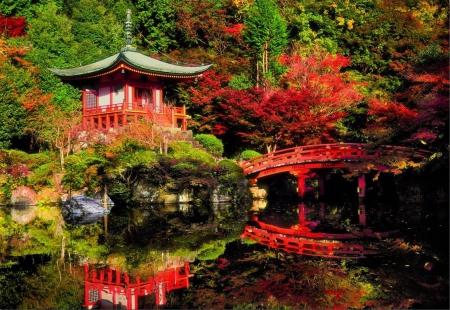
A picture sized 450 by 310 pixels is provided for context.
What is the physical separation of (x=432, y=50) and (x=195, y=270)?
1437 centimetres

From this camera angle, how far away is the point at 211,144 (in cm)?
2448

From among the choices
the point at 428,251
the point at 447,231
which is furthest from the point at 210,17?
the point at 428,251

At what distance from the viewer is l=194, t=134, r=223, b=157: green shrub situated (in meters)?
24.5

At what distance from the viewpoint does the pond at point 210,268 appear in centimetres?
752

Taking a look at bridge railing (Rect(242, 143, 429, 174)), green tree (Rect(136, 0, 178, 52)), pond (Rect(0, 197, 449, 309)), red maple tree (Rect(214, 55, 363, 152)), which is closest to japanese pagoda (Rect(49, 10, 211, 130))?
red maple tree (Rect(214, 55, 363, 152))

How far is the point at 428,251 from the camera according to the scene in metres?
10.3

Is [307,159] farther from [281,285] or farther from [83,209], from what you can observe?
[281,285]

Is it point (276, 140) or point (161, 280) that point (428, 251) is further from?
point (276, 140)

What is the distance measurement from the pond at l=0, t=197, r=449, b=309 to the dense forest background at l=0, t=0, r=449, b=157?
797 centimetres

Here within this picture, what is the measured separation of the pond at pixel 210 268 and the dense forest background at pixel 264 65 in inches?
314

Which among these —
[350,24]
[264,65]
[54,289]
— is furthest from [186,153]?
[54,289]

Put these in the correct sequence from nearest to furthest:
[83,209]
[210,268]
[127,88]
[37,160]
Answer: [210,268] < [83,209] < [37,160] < [127,88]

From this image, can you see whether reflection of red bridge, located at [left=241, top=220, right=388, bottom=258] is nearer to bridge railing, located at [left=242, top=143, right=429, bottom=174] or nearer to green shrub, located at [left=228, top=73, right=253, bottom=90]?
bridge railing, located at [left=242, top=143, right=429, bottom=174]

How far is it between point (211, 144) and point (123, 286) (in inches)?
642
